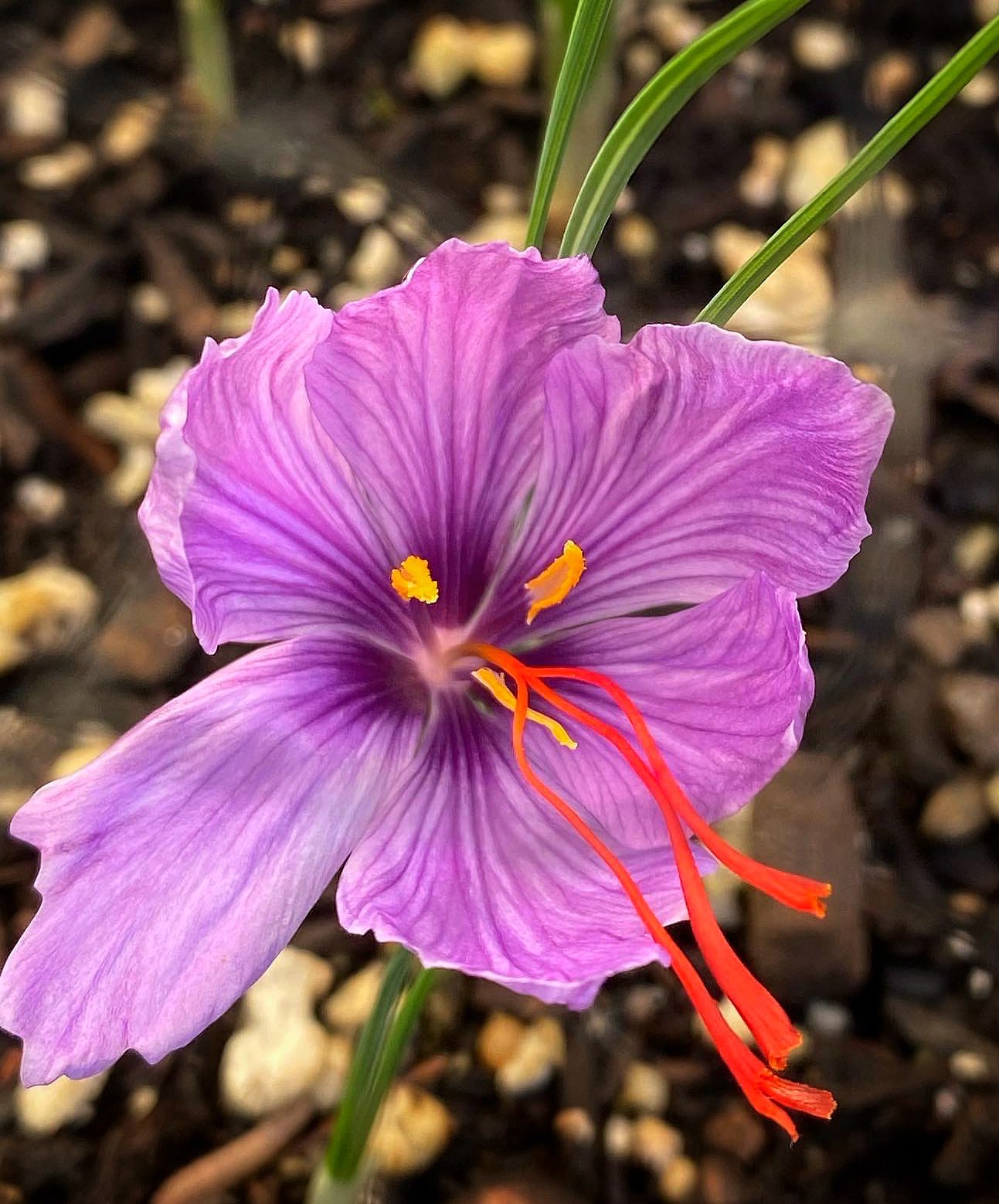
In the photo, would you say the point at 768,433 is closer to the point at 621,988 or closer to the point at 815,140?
the point at 621,988

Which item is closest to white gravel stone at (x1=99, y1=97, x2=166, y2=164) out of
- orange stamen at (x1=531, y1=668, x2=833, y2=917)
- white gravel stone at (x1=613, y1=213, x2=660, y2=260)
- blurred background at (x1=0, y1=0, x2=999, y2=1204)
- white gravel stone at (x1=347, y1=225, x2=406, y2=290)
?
blurred background at (x1=0, y1=0, x2=999, y2=1204)

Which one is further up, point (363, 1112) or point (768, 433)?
point (768, 433)

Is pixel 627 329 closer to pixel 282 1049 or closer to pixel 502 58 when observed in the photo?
pixel 502 58

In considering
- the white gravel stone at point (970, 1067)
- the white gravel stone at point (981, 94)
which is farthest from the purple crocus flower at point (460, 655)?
the white gravel stone at point (981, 94)

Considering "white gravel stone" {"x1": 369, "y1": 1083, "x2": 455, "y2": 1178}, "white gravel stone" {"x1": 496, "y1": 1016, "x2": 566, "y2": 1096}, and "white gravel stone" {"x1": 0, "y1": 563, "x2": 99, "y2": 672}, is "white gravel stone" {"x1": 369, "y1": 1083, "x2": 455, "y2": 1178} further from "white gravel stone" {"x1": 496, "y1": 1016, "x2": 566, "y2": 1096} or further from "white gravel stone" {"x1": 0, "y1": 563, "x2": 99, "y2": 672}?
"white gravel stone" {"x1": 0, "y1": 563, "x2": 99, "y2": 672}

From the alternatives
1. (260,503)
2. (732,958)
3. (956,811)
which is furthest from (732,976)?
(956,811)

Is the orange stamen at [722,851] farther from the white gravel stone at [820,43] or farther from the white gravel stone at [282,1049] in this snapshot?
the white gravel stone at [820,43]

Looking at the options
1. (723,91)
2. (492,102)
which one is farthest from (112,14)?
(723,91)
